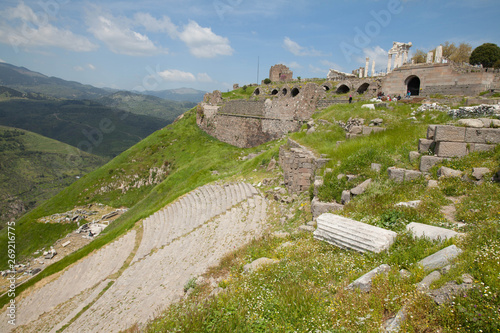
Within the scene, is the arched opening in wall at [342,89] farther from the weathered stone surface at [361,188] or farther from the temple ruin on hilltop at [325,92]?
the weathered stone surface at [361,188]

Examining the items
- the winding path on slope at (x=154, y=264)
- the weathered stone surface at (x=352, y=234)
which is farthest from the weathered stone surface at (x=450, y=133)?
the winding path on slope at (x=154, y=264)

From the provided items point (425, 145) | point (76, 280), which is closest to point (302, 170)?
point (425, 145)

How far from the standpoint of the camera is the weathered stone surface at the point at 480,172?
581 centimetres

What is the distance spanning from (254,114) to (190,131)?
11894 millimetres

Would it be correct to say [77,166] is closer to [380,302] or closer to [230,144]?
[230,144]

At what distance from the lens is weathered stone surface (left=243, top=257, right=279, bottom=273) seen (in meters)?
5.14

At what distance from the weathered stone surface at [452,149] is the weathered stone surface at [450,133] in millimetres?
119

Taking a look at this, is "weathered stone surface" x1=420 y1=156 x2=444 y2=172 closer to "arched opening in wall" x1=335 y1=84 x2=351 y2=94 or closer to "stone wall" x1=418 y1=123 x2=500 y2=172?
"stone wall" x1=418 y1=123 x2=500 y2=172

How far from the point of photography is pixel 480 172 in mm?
5887

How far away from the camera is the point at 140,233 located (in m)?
16.5

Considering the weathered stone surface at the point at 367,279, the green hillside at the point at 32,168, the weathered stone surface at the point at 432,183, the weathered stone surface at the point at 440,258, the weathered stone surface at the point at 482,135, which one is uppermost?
the weathered stone surface at the point at 482,135

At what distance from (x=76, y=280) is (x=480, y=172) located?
60.2ft

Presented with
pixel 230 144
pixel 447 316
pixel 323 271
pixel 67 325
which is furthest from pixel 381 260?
pixel 230 144

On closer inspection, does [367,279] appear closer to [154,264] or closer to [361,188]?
[361,188]
